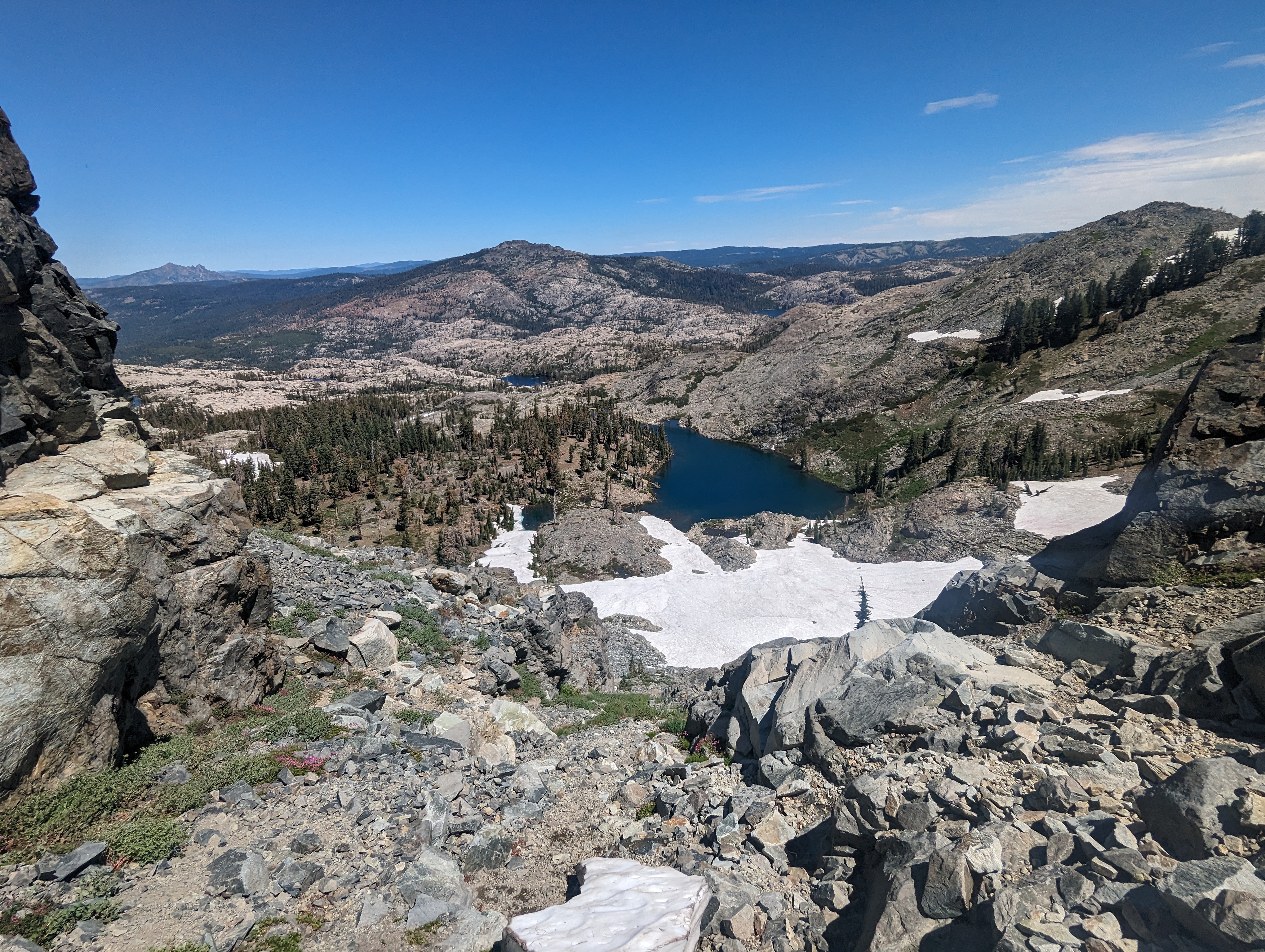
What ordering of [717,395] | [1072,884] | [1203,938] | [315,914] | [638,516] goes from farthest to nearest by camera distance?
1. [717,395]
2. [638,516]
3. [315,914]
4. [1072,884]
5. [1203,938]

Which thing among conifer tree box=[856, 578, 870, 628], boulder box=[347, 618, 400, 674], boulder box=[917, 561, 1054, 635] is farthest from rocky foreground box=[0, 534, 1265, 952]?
conifer tree box=[856, 578, 870, 628]

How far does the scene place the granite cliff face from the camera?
27.0 feet

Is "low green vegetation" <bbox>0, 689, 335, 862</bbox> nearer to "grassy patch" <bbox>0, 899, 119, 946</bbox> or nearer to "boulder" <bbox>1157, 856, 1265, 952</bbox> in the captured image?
"grassy patch" <bbox>0, 899, 119, 946</bbox>

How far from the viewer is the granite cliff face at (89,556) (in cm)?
823

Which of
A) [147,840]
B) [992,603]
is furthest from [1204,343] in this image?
[147,840]

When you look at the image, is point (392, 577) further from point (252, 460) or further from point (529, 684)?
point (252, 460)

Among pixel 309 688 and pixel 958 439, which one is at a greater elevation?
pixel 309 688

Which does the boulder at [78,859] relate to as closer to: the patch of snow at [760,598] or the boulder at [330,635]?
the boulder at [330,635]

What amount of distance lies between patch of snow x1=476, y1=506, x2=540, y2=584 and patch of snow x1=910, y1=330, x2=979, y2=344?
78.4 meters

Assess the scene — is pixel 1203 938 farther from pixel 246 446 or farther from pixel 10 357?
pixel 246 446

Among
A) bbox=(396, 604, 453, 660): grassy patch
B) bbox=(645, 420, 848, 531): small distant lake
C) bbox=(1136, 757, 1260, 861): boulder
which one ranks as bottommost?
bbox=(645, 420, 848, 531): small distant lake

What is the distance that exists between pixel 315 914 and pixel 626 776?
21.6ft

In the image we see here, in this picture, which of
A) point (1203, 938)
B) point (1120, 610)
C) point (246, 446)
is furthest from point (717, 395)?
point (1203, 938)

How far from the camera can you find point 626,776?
1248 centimetres
